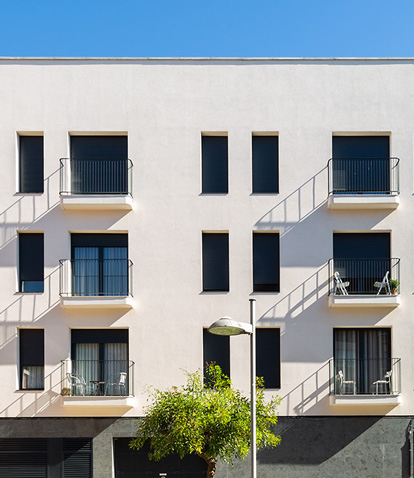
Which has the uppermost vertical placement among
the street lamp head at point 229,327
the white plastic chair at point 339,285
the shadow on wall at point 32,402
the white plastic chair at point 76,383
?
the white plastic chair at point 339,285

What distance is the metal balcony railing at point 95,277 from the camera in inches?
830

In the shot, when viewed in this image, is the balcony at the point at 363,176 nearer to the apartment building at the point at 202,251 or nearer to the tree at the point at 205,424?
the apartment building at the point at 202,251

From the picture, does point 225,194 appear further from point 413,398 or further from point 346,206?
point 413,398

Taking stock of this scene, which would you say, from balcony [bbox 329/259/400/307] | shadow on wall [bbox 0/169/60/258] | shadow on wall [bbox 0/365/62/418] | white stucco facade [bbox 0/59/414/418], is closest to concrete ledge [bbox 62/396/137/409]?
white stucco facade [bbox 0/59/414/418]

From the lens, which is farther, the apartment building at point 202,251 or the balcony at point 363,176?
the balcony at point 363,176

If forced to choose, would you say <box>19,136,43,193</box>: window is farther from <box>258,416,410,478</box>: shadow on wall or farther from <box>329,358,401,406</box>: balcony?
<box>329,358,401,406</box>: balcony

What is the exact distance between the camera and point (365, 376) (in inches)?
818

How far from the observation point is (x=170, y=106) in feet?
71.4

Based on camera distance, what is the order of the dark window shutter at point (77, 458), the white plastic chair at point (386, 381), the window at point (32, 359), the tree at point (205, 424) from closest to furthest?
1. the tree at point (205, 424)
2. the white plastic chair at point (386, 381)
3. the dark window shutter at point (77, 458)
4. the window at point (32, 359)

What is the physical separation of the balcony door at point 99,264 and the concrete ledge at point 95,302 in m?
0.62

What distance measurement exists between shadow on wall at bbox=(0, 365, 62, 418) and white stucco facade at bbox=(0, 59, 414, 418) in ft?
0.15

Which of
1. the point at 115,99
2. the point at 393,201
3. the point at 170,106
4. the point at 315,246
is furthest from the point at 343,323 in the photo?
the point at 115,99

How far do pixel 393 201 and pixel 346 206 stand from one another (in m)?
1.51

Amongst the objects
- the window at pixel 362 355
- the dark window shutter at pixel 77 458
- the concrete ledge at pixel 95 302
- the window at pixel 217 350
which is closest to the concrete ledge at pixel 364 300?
the window at pixel 362 355
